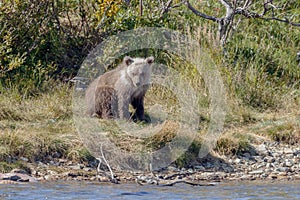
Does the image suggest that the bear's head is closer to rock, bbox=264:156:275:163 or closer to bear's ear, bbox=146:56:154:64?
bear's ear, bbox=146:56:154:64

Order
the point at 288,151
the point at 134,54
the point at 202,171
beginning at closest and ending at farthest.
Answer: the point at 202,171 < the point at 288,151 < the point at 134,54

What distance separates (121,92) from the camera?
9.97m

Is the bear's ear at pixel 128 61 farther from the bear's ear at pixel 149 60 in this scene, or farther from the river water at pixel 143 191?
the river water at pixel 143 191

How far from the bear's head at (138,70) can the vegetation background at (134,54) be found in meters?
0.82

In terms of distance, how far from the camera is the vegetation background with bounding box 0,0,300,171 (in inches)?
383

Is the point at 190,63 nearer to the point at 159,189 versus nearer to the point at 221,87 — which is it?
the point at 221,87

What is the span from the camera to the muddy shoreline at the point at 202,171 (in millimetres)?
8195

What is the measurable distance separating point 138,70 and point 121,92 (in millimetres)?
391

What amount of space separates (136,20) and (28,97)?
2159 millimetres

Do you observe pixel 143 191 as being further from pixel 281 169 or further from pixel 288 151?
pixel 288 151

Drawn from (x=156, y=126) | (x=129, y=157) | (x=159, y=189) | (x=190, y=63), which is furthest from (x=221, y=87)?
(x=159, y=189)

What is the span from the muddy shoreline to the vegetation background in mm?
195

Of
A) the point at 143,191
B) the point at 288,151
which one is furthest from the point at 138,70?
the point at 143,191

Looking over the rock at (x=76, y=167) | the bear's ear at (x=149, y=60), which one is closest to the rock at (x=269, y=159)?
the bear's ear at (x=149, y=60)
